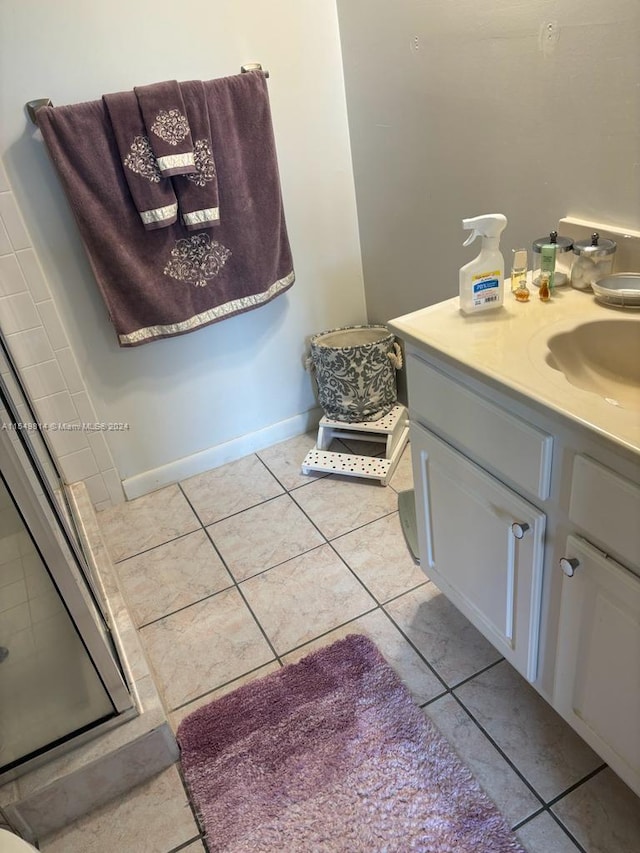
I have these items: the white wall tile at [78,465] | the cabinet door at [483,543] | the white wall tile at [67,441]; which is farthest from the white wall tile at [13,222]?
the cabinet door at [483,543]

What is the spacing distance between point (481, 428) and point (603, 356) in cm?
30

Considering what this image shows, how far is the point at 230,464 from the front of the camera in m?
2.37

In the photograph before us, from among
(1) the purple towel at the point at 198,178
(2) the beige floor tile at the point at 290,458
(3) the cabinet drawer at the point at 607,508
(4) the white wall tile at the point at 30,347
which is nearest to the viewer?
(3) the cabinet drawer at the point at 607,508

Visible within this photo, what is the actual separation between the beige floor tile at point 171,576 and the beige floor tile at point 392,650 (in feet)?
1.18

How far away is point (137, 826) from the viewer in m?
1.28

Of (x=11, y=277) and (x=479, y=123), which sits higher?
(x=479, y=123)

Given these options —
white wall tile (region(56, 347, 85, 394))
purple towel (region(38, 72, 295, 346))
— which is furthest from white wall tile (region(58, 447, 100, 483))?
purple towel (region(38, 72, 295, 346))

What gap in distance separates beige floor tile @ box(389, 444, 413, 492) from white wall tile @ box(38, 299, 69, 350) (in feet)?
3.76

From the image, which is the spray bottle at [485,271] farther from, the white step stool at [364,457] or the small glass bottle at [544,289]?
the white step stool at [364,457]

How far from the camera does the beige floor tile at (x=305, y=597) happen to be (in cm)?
165

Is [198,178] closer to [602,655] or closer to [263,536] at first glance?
[263,536]

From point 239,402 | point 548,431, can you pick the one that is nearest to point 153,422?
point 239,402

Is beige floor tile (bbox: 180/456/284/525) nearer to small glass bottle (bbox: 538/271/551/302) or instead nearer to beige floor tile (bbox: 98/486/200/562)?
beige floor tile (bbox: 98/486/200/562)

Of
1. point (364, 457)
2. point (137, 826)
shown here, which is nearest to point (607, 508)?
point (137, 826)
